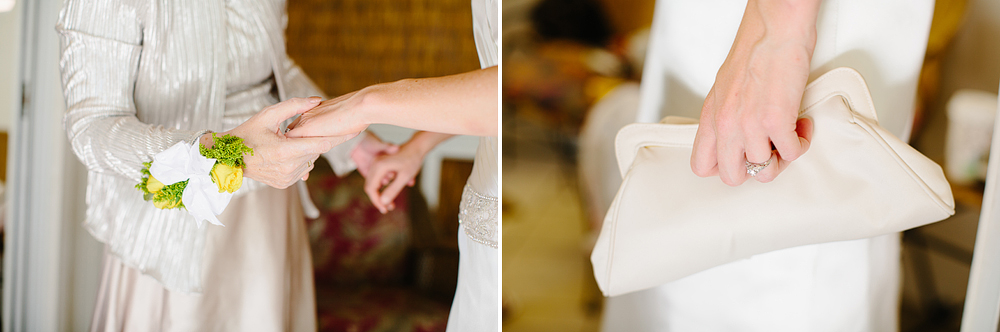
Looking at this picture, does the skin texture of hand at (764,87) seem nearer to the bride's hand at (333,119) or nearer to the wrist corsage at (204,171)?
the bride's hand at (333,119)

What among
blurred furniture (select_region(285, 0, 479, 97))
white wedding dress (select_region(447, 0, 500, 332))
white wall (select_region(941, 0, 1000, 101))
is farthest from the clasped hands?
white wall (select_region(941, 0, 1000, 101))

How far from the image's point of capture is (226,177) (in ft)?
1.30

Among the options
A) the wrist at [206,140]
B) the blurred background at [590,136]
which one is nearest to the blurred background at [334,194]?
the blurred background at [590,136]

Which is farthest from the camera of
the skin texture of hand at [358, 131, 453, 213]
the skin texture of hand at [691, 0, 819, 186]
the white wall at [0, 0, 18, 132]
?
the skin texture of hand at [358, 131, 453, 213]

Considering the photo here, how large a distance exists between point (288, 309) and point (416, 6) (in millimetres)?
535

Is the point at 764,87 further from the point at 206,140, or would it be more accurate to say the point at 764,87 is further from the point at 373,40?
the point at 373,40

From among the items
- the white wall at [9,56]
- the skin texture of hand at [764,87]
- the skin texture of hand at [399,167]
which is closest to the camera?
the skin texture of hand at [764,87]

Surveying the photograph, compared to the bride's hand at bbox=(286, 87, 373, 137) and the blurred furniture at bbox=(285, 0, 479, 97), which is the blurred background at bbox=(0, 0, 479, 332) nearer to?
the blurred furniture at bbox=(285, 0, 479, 97)

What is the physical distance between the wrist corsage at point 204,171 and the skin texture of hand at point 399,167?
0.26m

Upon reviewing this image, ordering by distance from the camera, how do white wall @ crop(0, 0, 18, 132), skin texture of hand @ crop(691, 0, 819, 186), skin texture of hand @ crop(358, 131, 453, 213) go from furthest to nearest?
1. skin texture of hand @ crop(358, 131, 453, 213)
2. white wall @ crop(0, 0, 18, 132)
3. skin texture of hand @ crop(691, 0, 819, 186)

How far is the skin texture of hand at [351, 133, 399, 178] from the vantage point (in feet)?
2.23

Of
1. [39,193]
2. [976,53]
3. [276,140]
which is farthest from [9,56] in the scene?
[976,53]

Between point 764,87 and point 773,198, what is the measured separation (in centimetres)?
12

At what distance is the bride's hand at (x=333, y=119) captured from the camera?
16.4 inches
